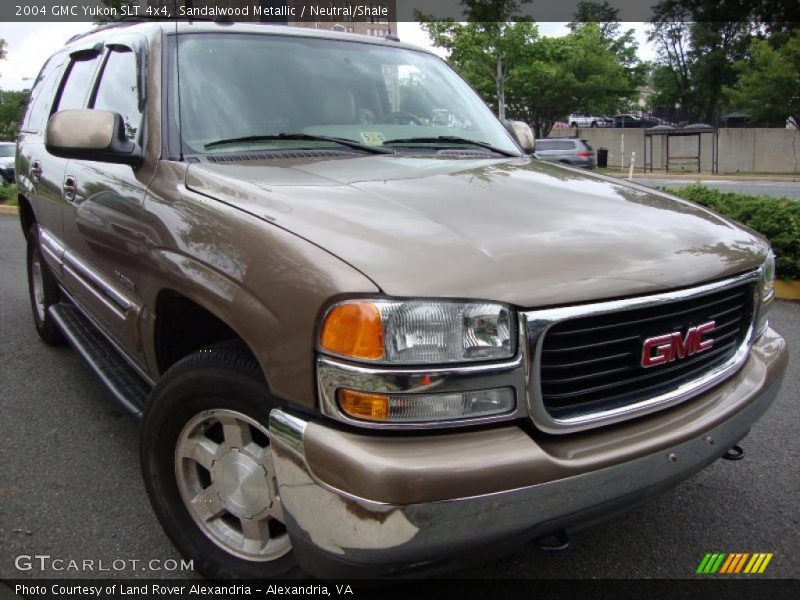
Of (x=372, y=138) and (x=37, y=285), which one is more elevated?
(x=372, y=138)

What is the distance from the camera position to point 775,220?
623 cm

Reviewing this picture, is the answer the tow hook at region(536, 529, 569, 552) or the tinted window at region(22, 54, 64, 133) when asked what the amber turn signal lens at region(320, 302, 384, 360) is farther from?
the tinted window at region(22, 54, 64, 133)

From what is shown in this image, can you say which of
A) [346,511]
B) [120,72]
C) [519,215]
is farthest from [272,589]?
[120,72]

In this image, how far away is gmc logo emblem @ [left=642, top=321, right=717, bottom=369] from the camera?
6.45 ft

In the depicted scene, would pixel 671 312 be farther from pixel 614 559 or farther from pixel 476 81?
pixel 476 81

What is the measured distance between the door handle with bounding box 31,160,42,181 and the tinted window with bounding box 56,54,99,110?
0.35 metres

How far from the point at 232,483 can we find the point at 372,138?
59.6 inches

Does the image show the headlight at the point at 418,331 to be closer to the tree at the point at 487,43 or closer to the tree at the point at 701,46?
the tree at the point at 487,43

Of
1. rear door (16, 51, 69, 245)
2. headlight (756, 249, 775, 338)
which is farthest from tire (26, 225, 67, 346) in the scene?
headlight (756, 249, 775, 338)

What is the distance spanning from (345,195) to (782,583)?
1933mm

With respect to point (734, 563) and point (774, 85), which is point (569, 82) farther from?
point (734, 563)

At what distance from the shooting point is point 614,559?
2531 millimetres

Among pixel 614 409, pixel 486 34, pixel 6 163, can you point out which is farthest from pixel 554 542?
pixel 486 34

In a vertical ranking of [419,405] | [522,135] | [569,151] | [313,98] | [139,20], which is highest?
[139,20]
